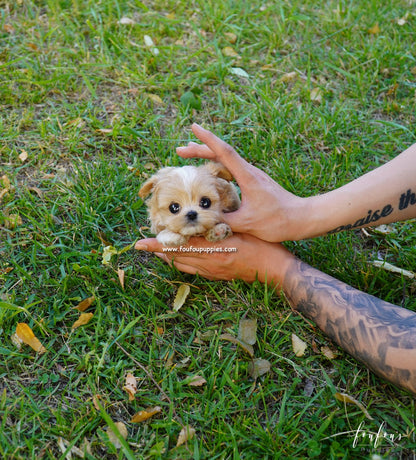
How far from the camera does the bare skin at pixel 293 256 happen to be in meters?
2.64

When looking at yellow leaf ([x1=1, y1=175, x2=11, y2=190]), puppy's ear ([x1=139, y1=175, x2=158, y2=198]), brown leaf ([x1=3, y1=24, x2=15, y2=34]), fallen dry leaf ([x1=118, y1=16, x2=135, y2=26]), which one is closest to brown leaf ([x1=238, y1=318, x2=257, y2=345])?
puppy's ear ([x1=139, y1=175, x2=158, y2=198])

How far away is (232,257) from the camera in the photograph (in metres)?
3.01

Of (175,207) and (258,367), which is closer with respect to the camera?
(258,367)

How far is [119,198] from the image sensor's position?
11.8 ft

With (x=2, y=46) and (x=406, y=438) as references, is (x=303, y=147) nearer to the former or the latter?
(x=406, y=438)

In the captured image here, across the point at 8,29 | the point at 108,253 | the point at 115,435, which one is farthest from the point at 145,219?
the point at 8,29

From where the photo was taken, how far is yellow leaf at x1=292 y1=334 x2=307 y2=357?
273 cm

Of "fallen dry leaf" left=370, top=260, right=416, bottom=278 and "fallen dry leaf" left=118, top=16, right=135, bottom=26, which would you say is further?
"fallen dry leaf" left=118, top=16, right=135, bottom=26

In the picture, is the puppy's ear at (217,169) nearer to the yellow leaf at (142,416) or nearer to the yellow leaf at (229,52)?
the yellow leaf at (142,416)

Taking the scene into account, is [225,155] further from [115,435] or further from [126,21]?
[126,21]

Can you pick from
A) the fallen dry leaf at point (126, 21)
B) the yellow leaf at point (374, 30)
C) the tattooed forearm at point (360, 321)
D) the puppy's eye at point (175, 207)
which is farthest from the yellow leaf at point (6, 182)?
the yellow leaf at point (374, 30)

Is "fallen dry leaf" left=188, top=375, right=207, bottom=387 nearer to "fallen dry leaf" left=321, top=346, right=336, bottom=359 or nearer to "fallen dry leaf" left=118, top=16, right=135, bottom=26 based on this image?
"fallen dry leaf" left=321, top=346, right=336, bottom=359

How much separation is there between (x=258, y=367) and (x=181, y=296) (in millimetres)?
684

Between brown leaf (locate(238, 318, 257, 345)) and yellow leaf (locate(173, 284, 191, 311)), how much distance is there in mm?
Answer: 407
